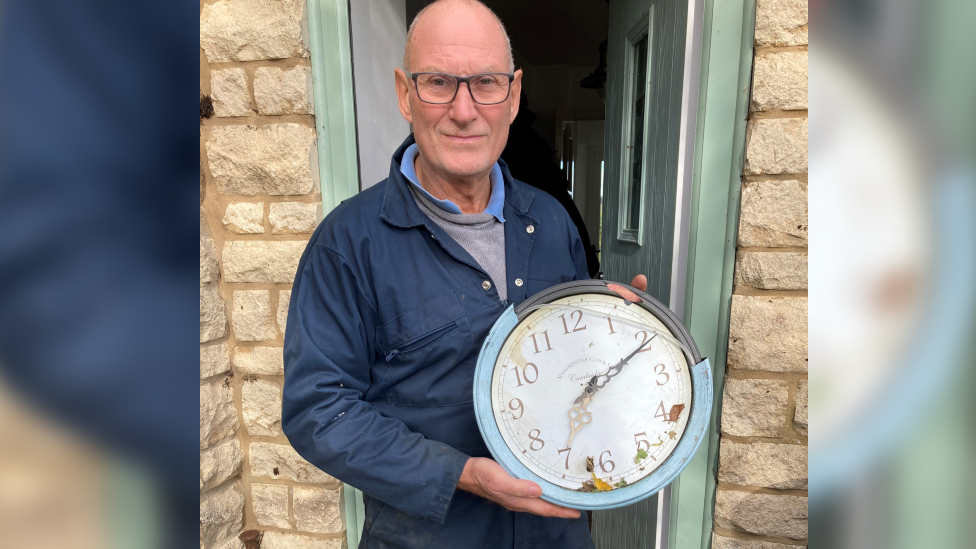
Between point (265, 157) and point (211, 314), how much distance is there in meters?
0.61

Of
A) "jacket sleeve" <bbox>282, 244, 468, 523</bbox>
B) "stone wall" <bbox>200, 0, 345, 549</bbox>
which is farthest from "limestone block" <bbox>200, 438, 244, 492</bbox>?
"jacket sleeve" <bbox>282, 244, 468, 523</bbox>

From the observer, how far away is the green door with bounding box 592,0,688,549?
1.80 m

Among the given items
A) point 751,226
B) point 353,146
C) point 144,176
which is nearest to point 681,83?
point 751,226

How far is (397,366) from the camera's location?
1282 millimetres

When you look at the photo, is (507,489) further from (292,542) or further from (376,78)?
(376,78)

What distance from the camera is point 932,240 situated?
33 centimetres

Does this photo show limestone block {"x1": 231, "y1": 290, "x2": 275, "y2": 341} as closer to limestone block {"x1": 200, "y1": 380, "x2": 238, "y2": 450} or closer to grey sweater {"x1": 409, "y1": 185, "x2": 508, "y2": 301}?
→ limestone block {"x1": 200, "y1": 380, "x2": 238, "y2": 450}

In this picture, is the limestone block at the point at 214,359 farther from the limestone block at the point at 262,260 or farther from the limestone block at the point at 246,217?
the limestone block at the point at 246,217

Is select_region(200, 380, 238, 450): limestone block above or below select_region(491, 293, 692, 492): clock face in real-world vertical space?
below

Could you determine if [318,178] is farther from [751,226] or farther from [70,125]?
[70,125]

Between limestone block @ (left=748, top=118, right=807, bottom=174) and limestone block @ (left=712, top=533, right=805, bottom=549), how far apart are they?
1278mm

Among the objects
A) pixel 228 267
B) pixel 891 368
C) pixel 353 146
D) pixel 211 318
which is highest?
pixel 353 146

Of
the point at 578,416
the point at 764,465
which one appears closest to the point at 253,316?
the point at 578,416

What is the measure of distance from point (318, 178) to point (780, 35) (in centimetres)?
161
